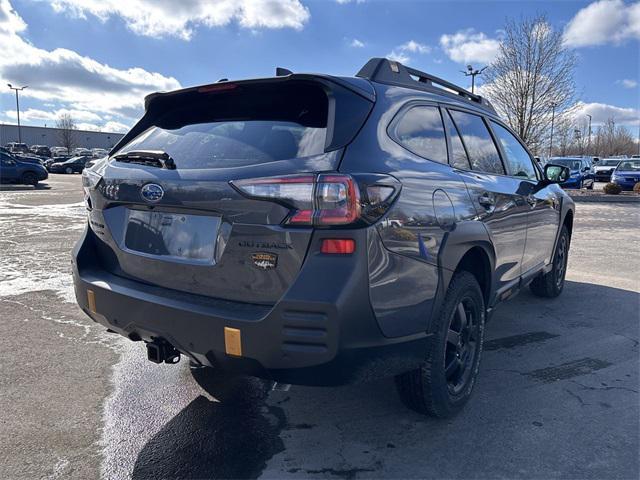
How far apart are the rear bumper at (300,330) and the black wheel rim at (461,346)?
1.86 ft

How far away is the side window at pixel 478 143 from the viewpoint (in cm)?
354

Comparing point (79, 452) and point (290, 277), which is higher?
point (290, 277)

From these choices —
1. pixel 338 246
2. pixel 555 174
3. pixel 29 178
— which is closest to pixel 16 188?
pixel 29 178

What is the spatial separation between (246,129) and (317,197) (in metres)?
0.73

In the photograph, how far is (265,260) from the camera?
229 centimetres

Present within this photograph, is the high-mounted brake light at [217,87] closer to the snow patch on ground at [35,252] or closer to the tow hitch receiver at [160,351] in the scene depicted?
the tow hitch receiver at [160,351]

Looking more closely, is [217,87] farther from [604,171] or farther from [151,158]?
[604,171]

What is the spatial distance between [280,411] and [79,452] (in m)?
1.11

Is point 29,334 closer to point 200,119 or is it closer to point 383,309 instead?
point 200,119

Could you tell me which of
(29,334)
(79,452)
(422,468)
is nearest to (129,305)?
(79,452)

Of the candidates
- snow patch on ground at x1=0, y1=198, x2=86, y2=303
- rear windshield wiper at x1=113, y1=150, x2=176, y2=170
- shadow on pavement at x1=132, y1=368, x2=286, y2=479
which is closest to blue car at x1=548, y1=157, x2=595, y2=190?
snow patch on ground at x1=0, y1=198, x2=86, y2=303

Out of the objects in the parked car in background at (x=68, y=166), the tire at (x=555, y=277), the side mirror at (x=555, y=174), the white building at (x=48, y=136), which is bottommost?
the tire at (x=555, y=277)

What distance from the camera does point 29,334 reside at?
437cm

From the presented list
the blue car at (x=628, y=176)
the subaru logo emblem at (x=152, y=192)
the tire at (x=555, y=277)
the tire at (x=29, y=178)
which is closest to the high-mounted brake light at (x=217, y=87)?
the subaru logo emblem at (x=152, y=192)
